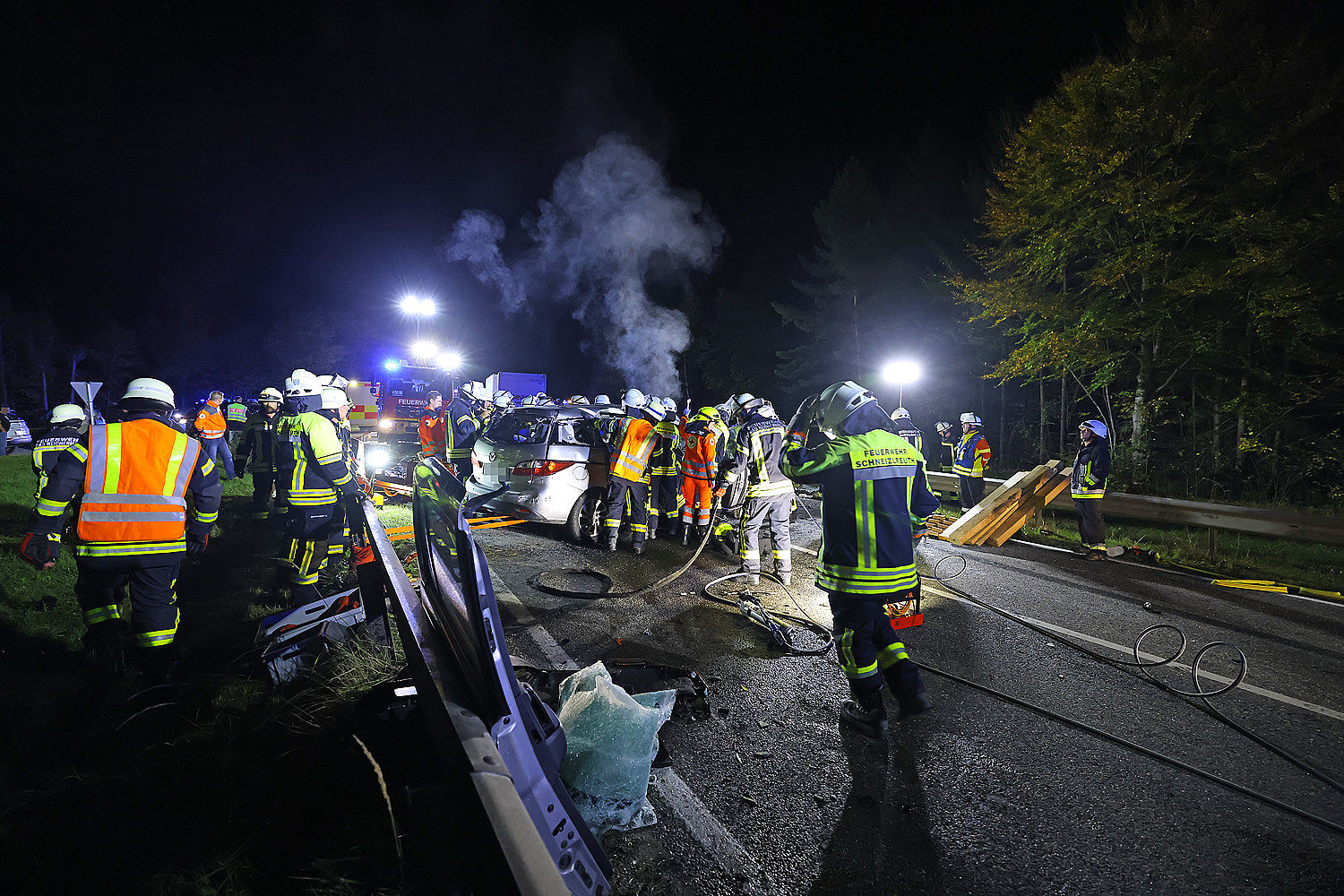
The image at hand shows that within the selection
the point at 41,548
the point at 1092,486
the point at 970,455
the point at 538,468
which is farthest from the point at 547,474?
the point at 970,455

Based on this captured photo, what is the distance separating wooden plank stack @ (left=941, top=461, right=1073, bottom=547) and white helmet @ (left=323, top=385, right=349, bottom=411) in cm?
752

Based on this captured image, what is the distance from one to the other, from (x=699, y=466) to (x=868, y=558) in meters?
4.27

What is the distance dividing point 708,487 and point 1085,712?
4694mm

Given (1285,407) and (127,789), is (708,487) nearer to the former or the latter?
(127,789)

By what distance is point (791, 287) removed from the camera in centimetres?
3538

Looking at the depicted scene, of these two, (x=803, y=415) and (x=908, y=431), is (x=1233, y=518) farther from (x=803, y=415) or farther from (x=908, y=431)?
(x=803, y=415)

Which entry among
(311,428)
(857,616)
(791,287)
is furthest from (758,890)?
(791,287)

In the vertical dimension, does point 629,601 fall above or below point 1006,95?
below

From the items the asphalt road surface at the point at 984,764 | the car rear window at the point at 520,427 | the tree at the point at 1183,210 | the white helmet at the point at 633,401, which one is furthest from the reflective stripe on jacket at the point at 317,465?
the tree at the point at 1183,210

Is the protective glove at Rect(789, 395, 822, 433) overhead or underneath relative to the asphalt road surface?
overhead

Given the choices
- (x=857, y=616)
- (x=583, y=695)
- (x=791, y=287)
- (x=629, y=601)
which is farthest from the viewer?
(x=791, y=287)

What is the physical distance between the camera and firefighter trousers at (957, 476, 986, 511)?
10375 millimetres

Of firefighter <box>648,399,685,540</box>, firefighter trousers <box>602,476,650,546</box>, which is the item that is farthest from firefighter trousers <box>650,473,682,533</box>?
firefighter trousers <box>602,476,650,546</box>

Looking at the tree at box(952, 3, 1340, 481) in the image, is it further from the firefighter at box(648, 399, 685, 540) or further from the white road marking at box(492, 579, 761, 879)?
the white road marking at box(492, 579, 761, 879)
